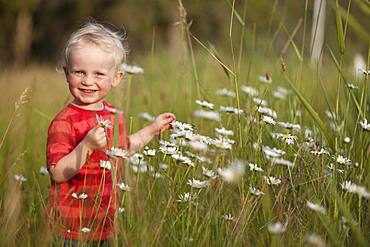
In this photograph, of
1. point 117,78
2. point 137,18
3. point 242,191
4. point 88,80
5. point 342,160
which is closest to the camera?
point 242,191

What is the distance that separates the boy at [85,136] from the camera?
1.58 m

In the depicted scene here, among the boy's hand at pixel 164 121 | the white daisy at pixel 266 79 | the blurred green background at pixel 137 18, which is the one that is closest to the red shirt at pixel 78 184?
the boy's hand at pixel 164 121

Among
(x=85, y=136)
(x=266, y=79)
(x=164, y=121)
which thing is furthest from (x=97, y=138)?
(x=266, y=79)

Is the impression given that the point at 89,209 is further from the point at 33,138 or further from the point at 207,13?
the point at 207,13

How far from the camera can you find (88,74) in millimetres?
1725

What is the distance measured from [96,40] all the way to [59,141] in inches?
12.2

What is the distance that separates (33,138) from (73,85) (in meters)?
1.30

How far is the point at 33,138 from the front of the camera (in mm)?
2943

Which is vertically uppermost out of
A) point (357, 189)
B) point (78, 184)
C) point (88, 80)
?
point (88, 80)

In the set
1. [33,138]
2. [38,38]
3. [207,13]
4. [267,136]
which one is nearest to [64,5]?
[38,38]

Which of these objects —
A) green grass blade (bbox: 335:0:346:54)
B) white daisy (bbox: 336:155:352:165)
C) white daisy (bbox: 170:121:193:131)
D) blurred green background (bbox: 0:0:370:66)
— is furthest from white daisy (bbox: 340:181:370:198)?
blurred green background (bbox: 0:0:370:66)

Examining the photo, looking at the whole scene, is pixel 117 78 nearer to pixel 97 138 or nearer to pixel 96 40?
pixel 96 40

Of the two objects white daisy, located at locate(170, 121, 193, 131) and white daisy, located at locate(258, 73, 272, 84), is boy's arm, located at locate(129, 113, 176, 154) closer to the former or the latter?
white daisy, located at locate(170, 121, 193, 131)

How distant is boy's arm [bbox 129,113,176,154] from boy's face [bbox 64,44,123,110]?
157 mm
